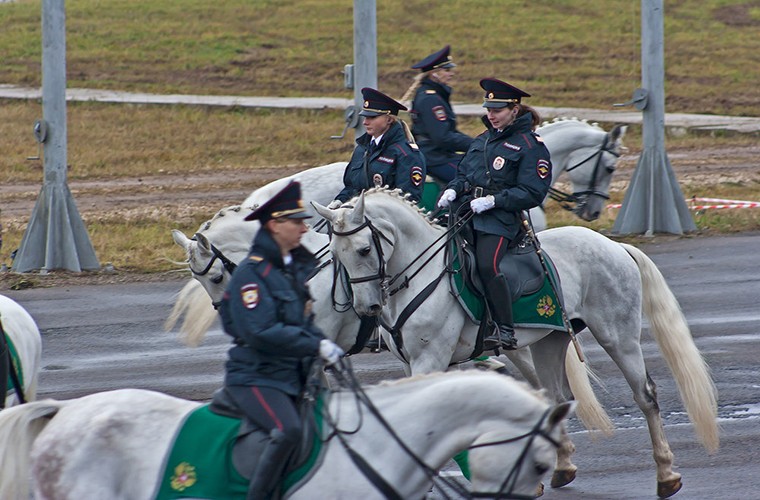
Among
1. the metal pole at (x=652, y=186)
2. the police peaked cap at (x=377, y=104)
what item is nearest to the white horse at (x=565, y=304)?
the police peaked cap at (x=377, y=104)

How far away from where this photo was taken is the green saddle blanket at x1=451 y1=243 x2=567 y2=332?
29.0 feet

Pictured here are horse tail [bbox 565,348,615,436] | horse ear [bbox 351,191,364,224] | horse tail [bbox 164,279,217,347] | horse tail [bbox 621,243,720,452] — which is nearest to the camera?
Result: horse ear [bbox 351,191,364,224]

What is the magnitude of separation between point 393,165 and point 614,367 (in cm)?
333

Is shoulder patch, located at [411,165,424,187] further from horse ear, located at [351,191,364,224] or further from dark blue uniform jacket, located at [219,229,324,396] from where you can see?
dark blue uniform jacket, located at [219,229,324,396]

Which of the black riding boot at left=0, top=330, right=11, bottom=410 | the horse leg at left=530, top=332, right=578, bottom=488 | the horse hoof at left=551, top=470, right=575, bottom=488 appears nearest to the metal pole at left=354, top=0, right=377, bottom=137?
the horse leg at left=530, top=332, right=578, bottom=488

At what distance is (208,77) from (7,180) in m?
13.0

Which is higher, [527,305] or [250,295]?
[250,295]

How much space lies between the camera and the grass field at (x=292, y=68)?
2709 cm

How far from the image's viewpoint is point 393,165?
10.1 metres

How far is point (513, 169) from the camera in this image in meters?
9.06

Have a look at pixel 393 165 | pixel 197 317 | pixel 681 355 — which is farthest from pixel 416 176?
pixel 681 355

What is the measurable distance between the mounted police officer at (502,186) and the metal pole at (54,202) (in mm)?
8710

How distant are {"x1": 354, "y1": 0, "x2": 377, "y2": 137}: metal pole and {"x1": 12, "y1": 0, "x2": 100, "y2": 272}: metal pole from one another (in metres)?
3.89

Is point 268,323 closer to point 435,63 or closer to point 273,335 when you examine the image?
point 273,335
